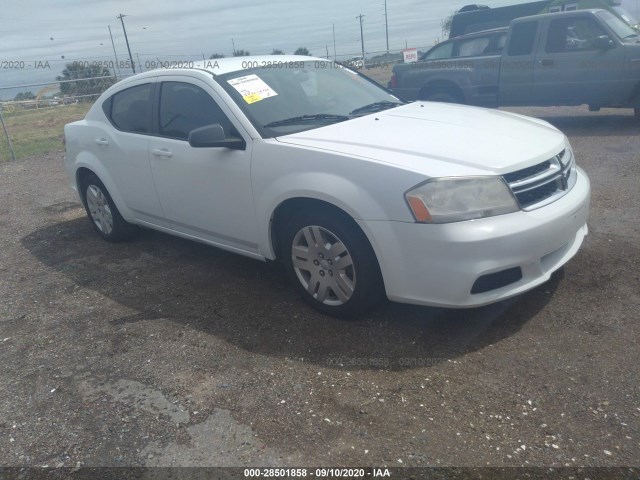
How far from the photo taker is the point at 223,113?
4082 mm

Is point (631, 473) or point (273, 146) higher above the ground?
point (273, 146)

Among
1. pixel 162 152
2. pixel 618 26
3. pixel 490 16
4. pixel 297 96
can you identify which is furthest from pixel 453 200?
pixel 490 16

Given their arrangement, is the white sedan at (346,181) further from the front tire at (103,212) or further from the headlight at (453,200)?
the front tire at (103,212)

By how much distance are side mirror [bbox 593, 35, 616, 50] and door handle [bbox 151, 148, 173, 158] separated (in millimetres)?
7511

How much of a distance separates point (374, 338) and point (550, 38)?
7931 millimetres

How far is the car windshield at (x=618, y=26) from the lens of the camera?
8876 millimetres

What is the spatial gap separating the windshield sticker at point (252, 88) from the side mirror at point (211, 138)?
363 mm

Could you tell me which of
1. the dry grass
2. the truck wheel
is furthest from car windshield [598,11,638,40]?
the dry grass

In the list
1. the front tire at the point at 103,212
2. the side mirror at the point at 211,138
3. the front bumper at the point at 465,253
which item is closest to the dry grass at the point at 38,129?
the front tire at the point at 103,212

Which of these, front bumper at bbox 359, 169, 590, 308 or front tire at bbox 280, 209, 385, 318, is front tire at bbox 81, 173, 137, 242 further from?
front bumper at bbox 359, 169, 590, 308

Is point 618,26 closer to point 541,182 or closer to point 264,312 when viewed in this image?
point 541,182

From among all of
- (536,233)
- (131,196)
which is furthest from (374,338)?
(131,196)

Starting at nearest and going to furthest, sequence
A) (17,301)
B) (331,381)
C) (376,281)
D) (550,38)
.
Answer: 1. (331,381)
2. (376,281)
3. (17,301)
4. (550,38)

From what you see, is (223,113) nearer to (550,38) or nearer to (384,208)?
(384,208)
